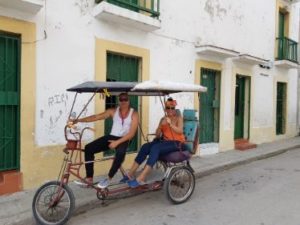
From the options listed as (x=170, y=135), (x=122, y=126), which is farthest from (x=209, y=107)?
(x=122, y=126)

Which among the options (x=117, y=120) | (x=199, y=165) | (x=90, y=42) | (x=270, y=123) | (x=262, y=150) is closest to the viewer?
(x=117, y=120)

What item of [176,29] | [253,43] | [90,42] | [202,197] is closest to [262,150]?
[253,43]

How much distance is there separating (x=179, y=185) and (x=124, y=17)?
346 centimetres

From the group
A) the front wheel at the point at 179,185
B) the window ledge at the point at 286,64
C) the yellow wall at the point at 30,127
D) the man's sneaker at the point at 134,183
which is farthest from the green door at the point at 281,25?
the man's sneaker at the point at 134,183

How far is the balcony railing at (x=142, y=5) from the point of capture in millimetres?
8461

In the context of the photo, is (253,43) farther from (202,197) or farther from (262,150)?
(202,197)

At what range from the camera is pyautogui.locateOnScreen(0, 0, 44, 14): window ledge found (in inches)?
245

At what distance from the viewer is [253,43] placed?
13.6 meters

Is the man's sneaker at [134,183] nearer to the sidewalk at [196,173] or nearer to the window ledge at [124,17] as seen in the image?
the sidewalk at [196,173]

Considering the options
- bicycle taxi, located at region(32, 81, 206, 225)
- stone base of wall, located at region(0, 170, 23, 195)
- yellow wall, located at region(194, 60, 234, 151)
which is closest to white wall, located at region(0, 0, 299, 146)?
yellow wall, located at region(194, 60, 234, 151)

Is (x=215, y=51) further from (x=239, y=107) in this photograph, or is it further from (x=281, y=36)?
(x=281, y=36)

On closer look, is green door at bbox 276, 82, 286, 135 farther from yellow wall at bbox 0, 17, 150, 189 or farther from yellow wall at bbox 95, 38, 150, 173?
yellow wall at bbox 0, 17, 150, 189

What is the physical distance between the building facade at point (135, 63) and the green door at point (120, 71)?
0.07 feet

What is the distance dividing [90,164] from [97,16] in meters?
3.13
